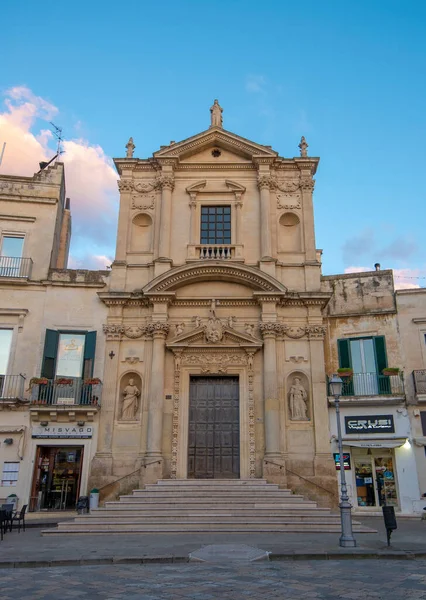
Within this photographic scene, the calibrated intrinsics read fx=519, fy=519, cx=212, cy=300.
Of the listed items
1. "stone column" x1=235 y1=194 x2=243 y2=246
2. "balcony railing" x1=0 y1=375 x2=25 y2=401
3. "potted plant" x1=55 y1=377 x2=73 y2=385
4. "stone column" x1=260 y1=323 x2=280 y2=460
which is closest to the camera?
"stone column" x1=260 y1=323 x2=280 y2=460

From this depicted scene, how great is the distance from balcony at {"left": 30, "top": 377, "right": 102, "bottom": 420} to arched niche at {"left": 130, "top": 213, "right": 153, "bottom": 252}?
6.30 m

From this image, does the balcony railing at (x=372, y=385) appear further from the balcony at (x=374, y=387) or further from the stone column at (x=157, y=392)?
the stone column at (x=157, y=392)

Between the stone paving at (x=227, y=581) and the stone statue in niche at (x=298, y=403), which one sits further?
the stone statue in niche at (x=298, y=403)

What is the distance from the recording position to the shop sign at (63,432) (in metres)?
20.0

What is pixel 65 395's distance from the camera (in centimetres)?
2045

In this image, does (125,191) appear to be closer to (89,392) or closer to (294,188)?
(294,188)

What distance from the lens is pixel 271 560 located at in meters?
10.6

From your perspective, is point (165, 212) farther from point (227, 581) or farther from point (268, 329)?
point (227, 581)

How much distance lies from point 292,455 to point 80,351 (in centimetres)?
944

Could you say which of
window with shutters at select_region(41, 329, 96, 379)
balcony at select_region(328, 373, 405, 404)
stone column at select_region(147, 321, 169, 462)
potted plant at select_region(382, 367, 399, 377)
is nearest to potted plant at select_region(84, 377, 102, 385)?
window with shutters at select_region(41, 329, 96, 379)

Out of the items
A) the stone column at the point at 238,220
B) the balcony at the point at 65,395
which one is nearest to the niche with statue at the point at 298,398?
the stone column at the point at 238,220

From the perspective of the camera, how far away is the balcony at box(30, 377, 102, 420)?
19828 millimetres

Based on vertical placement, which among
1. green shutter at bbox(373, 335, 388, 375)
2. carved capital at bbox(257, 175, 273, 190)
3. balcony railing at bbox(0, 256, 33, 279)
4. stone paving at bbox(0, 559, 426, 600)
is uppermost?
carved capital at bbox(257, 175, 273, 190)

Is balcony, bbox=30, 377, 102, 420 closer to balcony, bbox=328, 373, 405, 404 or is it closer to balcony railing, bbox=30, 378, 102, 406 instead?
balcony railing, bbox=30, 378, 102, 406
